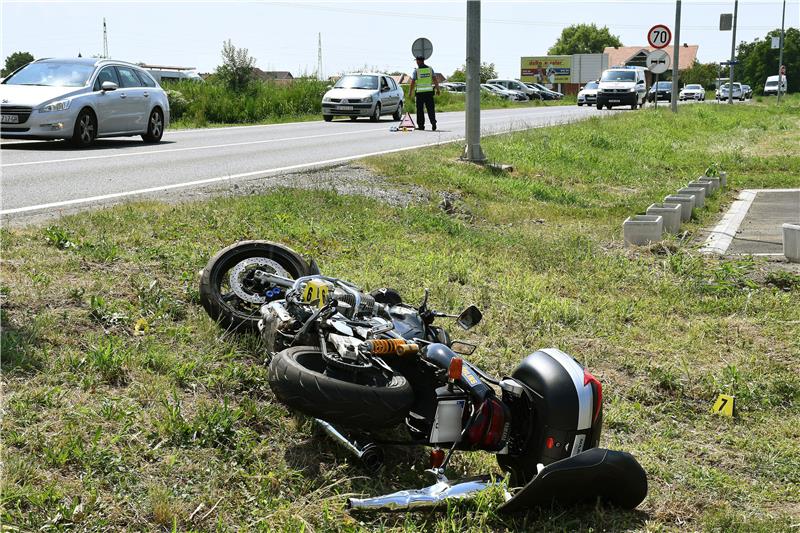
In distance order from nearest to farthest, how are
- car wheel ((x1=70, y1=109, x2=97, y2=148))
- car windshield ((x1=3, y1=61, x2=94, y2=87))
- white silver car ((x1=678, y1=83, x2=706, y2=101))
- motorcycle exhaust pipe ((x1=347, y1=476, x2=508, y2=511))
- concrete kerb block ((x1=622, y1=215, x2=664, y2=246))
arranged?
motorcycle exhaust pipe ((x1=347, y1=476, x2=508, y2=511)), concrete kerb block ((x1=622, y1=215, x2=664, y2=246)), car wheel ((x1=70, y1=109, x2=97, y2=148)), car windshield ((x1=3, y1=61, x2=94, y2=87)), white silver car ((x1=678, y1=83, x2=706, y2=101))

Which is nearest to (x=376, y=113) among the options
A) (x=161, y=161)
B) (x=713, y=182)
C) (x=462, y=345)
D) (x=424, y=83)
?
(x=424, y=83)

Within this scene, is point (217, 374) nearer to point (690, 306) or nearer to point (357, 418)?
point (357, 418)

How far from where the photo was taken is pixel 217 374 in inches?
208

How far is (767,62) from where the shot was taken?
11856cm

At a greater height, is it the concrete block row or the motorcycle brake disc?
the motorcycle brake disc

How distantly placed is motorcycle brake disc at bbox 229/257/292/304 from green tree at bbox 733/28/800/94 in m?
116

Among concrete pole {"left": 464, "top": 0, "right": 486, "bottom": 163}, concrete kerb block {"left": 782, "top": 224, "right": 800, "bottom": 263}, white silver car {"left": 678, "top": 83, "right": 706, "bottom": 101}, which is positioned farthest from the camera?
white silver car {"left": 678, "top": 83, "right": 706, "bottom": 101}

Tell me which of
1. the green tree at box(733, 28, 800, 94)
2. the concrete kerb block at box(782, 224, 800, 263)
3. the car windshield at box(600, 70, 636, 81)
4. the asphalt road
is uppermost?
the green tree at box(733, 28, 800, 94)

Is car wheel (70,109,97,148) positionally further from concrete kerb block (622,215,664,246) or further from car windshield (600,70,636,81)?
car windshield (600,70,636,81)

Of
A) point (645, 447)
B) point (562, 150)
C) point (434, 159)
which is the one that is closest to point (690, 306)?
point (645, 447)

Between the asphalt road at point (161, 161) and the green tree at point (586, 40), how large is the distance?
5075 inches

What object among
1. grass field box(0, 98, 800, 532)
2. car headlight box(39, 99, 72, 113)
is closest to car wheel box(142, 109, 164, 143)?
car headlight box(39, 99, 72, 113)

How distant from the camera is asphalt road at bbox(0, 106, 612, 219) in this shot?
33.2ft

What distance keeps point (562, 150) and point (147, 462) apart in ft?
50.7
